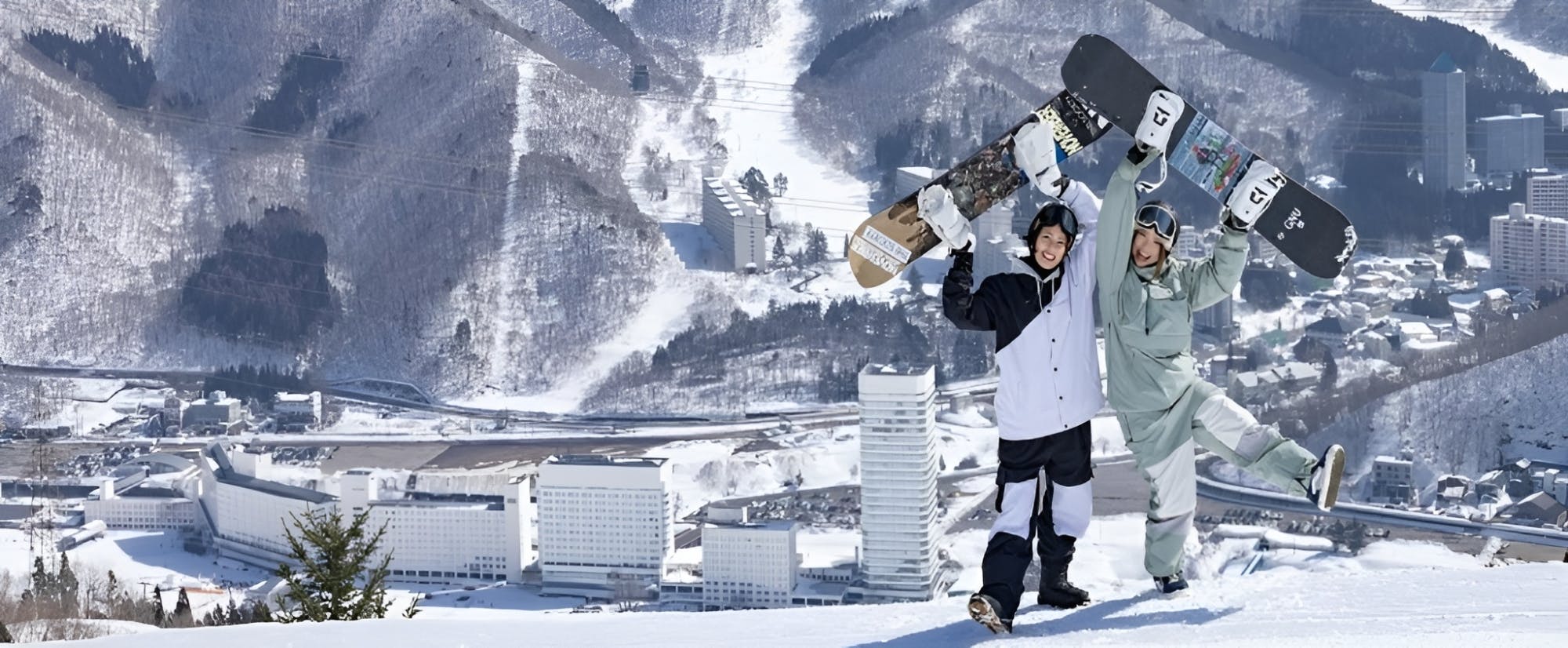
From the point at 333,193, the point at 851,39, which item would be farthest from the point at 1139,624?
the point at 851,39

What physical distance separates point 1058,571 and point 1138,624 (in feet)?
0.78

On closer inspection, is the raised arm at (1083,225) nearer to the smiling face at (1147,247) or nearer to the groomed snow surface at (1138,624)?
the smiling face at (1147,247)

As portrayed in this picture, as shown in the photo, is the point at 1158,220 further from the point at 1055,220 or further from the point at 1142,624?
the point at 1142,624

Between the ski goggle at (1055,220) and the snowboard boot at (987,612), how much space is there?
0.67m

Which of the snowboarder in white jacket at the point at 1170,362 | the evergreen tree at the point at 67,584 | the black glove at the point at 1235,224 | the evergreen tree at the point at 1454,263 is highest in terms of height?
the evergreen tree at the point at 1454,263

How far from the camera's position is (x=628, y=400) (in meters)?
21.0

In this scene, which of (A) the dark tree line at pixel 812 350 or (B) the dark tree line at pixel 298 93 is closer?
(A) the dark tree line at pixel 812 350

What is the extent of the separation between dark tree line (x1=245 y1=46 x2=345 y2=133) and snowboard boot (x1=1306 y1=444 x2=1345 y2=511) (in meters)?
26.9

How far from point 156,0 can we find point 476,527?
19453 mm

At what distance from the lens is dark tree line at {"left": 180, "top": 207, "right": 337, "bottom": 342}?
24594 mm

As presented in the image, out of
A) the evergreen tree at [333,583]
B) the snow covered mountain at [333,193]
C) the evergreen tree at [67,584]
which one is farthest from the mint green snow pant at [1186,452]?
the snow covered mountain at [333,193]

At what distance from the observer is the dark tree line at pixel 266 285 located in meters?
24.6

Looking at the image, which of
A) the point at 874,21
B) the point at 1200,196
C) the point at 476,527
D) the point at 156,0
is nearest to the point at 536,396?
the point at 476,527

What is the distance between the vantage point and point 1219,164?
190 inches
